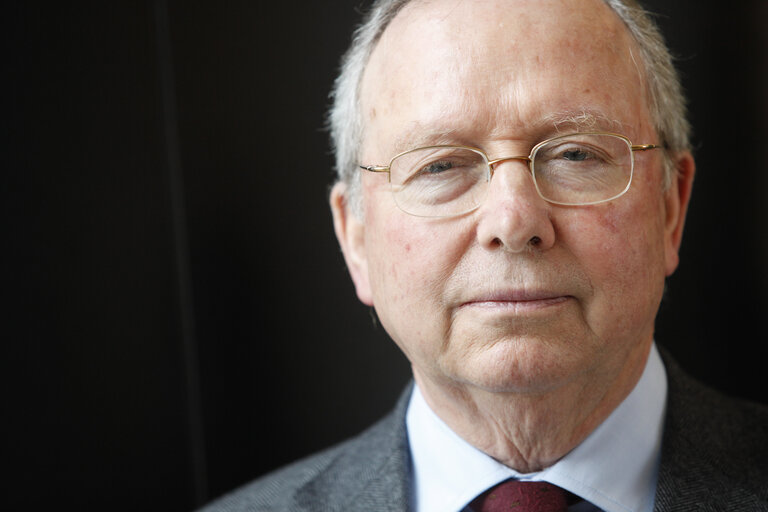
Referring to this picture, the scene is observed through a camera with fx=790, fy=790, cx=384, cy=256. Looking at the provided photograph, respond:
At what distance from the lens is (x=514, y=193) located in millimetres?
1356

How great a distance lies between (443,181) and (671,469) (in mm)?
674

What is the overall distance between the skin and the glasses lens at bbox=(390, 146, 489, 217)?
2 cm

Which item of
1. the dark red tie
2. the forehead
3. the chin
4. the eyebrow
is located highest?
the forehead

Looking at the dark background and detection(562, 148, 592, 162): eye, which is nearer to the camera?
detection(562, 148, 592, 162): eye

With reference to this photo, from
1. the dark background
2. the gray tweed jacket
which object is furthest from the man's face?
the dark background

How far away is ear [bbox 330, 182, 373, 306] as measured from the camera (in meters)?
1.73

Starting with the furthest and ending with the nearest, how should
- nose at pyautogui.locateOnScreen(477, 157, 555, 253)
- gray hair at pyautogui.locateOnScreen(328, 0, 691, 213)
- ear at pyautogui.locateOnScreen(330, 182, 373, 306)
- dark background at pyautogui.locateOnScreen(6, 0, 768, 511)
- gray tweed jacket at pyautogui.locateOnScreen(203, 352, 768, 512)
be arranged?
dark background at pyautogui.locateOnScreen(6, 0, 768, 511) < ear at pyautogui.locateOnScreen(330, 182, 373, 306) < gray hair at pyautogui.locateOnScreen(328, 0, 691, 213) < gray tweed jacket at pyautogui.locateOnScreen(203, 352, 768, 512) < nose at pyautogui.locateOnScreen(477, 157, 555, 253)

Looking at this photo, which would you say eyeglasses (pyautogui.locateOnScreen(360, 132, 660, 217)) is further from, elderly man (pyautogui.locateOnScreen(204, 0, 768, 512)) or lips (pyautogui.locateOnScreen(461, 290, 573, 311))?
lips (pyautogui.locateOnScreen(461, 290, 573, 311))

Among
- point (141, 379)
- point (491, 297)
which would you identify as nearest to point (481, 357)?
point (491, 297)

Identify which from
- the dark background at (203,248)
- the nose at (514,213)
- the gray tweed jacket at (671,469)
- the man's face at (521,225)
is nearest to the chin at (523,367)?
the man's face at (521,225)

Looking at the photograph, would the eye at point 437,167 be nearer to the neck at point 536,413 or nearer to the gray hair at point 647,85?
the gray hair at point 647,85

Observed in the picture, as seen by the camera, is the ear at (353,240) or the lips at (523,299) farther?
the ear at (353,240)

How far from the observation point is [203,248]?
7.00ft

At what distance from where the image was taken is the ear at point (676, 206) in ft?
5.23
